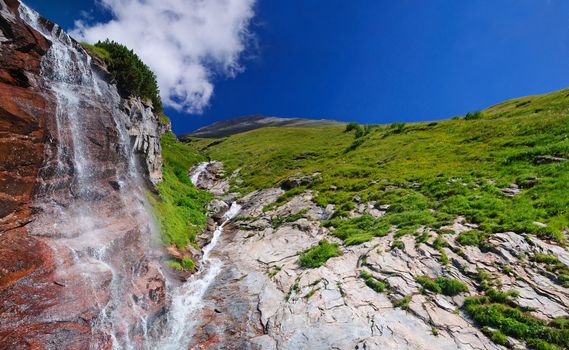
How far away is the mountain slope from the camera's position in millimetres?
12406

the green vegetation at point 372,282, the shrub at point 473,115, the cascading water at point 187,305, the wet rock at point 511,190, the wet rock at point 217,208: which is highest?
the shrub at point 473,115

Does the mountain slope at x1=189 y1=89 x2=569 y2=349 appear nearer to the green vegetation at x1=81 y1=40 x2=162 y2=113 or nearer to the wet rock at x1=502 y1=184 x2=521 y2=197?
the wet rock at x1=502 y1=184 x2=521 y2=197

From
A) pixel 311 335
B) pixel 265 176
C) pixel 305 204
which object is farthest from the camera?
pixel 265 176

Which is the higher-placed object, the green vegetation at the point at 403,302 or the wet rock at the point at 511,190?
the wet rock at the point at 511,190

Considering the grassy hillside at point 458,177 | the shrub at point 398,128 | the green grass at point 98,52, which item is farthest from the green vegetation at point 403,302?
the shrub at point 398,128

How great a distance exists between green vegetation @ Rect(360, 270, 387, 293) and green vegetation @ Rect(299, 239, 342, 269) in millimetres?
3101

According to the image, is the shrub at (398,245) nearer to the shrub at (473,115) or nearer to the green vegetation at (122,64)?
the green vegetation at (122,64)

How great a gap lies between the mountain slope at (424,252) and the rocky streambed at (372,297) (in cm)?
6

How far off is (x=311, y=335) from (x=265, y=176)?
119ft

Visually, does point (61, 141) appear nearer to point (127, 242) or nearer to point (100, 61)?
point (127, 242)

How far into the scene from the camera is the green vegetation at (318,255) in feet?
63.3

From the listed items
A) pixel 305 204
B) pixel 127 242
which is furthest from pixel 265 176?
pixel 127 242

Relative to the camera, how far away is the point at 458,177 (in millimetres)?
26750

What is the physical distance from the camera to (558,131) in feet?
92.6
